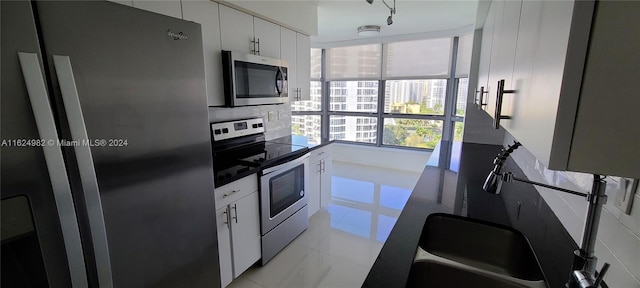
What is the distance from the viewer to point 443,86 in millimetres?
4535

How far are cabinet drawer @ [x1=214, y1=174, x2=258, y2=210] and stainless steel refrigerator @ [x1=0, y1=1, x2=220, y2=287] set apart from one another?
0.88ft

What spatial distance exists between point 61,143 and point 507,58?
1.53 metres

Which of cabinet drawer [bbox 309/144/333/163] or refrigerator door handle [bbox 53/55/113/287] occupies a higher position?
refrigerator door handle [bbox 53/55/113/287]

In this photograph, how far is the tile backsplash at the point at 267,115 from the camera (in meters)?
2.42

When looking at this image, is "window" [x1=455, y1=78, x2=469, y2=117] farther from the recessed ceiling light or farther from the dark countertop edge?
the dark countertop edge

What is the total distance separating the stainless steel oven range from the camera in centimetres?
209

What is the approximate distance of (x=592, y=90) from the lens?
40 cm

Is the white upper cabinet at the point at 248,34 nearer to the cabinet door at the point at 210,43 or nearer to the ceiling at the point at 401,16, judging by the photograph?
the cabinet door at the point at 210,43

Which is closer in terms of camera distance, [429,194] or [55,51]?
[55,51]

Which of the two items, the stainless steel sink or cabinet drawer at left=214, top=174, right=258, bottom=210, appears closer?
the stainless steel sink

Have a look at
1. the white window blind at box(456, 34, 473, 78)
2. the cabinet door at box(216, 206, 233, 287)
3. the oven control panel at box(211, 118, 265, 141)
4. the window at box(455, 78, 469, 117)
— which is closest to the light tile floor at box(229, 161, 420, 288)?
the cabinet door at box(216, 206, 233, 287)

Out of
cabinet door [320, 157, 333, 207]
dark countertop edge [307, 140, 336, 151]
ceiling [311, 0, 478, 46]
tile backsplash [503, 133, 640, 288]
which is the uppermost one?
ceiling [311, 0, 478, 46]

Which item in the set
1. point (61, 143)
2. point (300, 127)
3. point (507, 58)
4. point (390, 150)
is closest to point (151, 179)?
point (61, 143)

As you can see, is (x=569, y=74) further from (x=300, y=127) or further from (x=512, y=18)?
(x=300, y=127)
